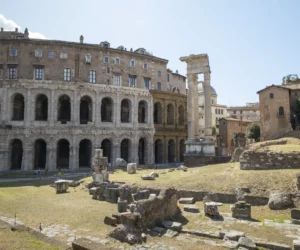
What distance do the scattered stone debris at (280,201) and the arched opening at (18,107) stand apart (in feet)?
110

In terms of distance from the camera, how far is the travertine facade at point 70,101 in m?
33.6

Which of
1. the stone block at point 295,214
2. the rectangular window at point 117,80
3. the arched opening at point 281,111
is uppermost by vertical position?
the rectangular window at point 117,80

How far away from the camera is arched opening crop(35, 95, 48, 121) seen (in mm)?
36531

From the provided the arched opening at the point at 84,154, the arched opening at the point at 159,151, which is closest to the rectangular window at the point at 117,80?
the arched opening at the point at 84,154

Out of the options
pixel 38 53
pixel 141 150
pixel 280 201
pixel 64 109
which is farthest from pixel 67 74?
pixel 280 201

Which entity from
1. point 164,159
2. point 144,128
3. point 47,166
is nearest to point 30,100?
point 47,166

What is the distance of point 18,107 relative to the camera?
36.4 metres

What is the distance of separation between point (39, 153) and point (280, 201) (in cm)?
3368

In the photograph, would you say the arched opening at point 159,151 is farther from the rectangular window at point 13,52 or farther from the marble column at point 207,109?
the rectangular window at point 13,52

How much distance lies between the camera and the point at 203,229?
31.9 feet

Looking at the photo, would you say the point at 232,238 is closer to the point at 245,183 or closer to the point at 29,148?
the point at 245,183

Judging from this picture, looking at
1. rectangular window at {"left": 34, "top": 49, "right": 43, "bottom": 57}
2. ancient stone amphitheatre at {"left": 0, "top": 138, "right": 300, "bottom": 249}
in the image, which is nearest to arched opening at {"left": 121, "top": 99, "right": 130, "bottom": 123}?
rectangular window at {"left": 34, "top": 49, "right": 43, "bottom": 57}

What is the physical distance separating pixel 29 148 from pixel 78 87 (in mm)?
9974

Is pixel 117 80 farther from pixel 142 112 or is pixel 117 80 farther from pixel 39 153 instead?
pixel 39 153
